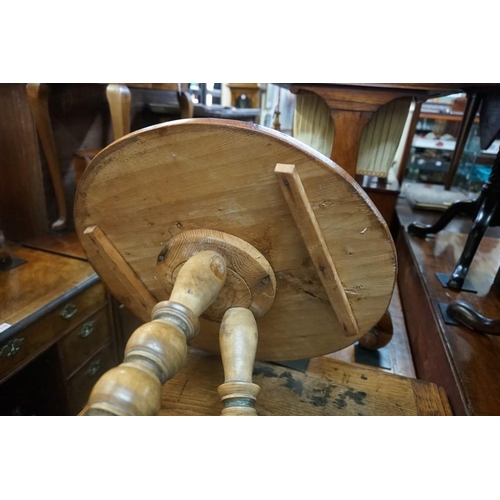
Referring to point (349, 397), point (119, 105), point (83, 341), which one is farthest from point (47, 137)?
point (349, 397)

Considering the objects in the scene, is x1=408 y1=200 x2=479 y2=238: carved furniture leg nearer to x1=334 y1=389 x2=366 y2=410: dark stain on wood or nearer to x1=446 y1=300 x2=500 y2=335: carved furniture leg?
x1=446 y1=300 x2=500 y2=335: carved furniture leg

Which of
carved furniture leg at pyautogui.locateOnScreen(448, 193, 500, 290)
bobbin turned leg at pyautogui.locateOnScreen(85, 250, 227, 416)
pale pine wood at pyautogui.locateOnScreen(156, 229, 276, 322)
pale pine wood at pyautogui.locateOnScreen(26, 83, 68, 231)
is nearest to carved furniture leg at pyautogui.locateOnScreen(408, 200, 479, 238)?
carved furniture leg at pyautogui.locateOnScreen(448, 193, 500, 290)

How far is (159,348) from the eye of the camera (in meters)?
→ 0.48

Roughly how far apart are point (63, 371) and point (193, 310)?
3.32 feet

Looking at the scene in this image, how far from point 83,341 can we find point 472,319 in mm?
1405

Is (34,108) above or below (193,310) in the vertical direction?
above

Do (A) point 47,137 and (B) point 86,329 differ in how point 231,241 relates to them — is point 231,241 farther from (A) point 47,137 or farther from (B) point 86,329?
(A) point 47,137

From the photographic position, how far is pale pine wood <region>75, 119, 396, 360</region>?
542mm

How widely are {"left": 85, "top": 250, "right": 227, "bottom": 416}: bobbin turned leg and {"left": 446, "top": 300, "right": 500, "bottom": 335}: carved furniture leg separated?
0.94 metres

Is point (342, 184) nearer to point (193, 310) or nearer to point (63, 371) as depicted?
point (193, 310)

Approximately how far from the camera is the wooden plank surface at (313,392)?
0.85 meters

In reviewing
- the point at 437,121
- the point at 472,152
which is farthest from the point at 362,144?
the point at 437,121

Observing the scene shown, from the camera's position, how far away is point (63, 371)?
1.30 meters

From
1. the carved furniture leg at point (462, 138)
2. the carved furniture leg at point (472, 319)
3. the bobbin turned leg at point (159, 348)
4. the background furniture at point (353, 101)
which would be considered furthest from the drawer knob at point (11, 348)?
the carved furniture leg at point (462, 138)
